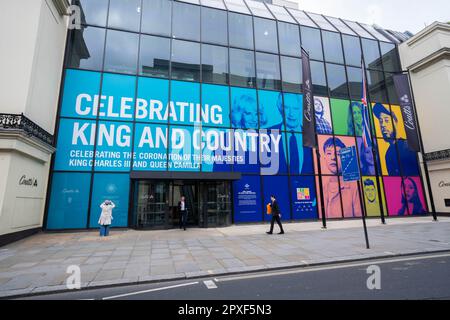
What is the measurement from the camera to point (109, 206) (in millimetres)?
11562

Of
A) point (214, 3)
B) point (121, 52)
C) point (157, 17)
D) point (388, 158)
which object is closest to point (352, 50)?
point (388, 158)

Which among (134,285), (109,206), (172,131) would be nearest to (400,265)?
(134,285)

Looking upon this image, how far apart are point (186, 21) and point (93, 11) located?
5920 millimetres

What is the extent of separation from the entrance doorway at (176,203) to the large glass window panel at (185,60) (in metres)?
7.10

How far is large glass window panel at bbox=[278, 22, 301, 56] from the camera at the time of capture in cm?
1881

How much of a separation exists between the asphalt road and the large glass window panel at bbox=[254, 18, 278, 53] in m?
16.5

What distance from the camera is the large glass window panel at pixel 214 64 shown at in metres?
16.6

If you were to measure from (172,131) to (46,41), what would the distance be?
766 cm

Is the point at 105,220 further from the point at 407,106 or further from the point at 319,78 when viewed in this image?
the point at 407,106

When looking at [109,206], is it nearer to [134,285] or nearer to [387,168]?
[134,285]

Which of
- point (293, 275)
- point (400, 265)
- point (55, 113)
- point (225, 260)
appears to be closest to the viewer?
point (293, 275)

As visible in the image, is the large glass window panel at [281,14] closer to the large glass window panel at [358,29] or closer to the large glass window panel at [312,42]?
the large glass window panel at [312,42]

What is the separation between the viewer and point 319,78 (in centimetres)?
1881

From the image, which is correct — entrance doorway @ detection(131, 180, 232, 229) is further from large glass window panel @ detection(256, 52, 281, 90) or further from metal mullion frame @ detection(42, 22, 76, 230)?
large glass window panel @ detection(256, 52, 281, 90)
